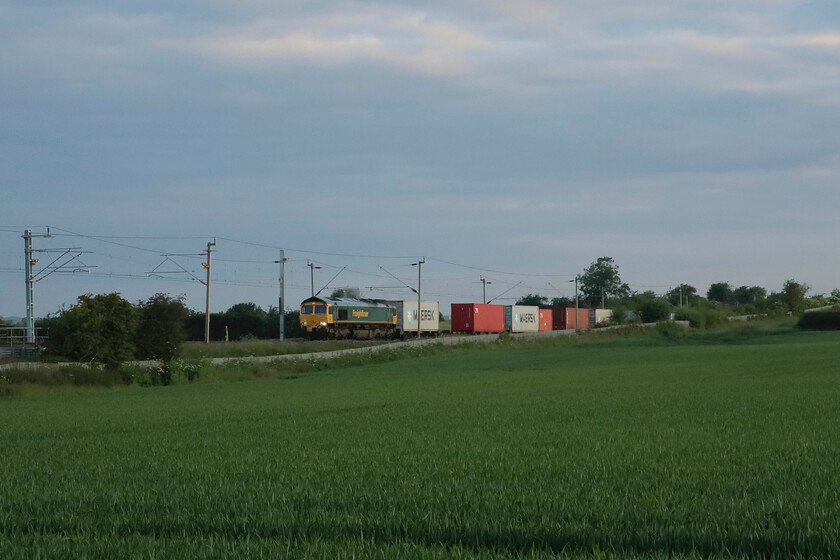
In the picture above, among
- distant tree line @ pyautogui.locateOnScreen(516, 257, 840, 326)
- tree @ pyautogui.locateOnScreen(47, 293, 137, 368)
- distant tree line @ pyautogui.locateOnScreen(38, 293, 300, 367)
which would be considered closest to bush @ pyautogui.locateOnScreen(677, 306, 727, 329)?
distant tree line @ pyautogui.locateOnScreen(516, 257, 840, 326)

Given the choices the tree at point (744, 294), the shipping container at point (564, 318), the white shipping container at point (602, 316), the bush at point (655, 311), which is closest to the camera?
the shipping container at point (564, 318)

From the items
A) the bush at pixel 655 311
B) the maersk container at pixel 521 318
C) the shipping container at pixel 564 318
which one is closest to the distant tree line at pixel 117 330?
the maersk container at pixel 521 318

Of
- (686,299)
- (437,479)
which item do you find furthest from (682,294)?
(437,479)

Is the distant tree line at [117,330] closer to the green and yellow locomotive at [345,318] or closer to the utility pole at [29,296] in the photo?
the utility pole at [29,296]

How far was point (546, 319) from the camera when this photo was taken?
110062 mm

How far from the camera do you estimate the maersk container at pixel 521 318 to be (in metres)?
101

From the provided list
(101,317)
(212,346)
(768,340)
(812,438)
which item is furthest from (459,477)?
(768,340)

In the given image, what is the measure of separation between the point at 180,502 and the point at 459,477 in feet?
10.1

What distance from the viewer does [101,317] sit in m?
40.3

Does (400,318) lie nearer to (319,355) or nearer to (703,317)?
(703,317)

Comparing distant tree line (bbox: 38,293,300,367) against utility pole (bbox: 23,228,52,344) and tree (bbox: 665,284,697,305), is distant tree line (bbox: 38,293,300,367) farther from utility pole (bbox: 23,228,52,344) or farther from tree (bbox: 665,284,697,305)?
tree (bbox: 665,284,697,305)

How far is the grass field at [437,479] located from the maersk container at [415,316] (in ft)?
221

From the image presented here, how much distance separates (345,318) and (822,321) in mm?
44380

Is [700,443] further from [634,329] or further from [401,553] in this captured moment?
[634,329]
